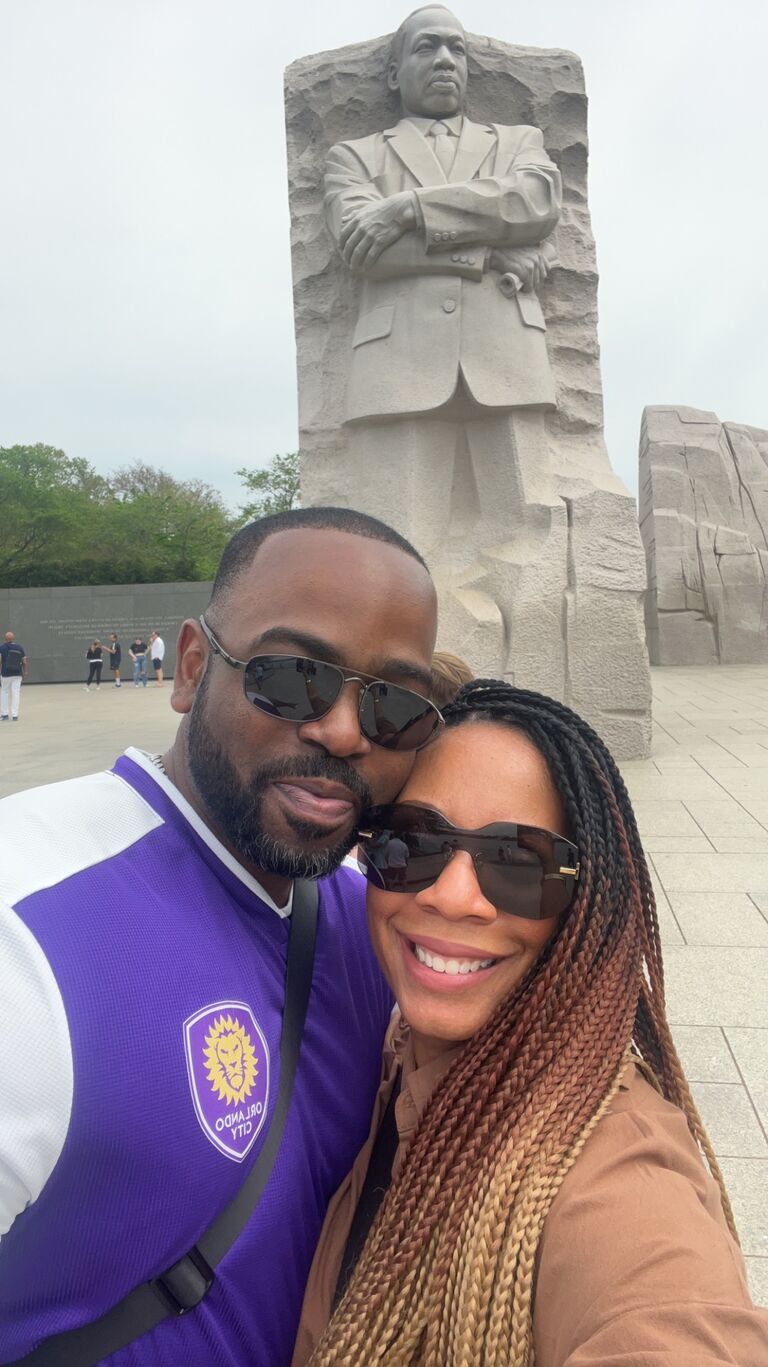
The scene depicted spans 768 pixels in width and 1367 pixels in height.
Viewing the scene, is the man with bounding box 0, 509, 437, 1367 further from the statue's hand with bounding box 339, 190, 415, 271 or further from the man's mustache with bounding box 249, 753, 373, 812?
the statue's hand with bounding box 339, 190, 415, 271

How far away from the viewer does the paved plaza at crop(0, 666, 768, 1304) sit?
6.56 ft

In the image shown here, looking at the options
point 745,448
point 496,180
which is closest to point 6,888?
point 496,180

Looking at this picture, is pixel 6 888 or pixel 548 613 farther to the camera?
pixel 548 613

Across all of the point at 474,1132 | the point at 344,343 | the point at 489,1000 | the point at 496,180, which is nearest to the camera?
the point at 474,1132

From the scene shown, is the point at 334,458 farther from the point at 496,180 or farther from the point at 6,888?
the point at 6,888

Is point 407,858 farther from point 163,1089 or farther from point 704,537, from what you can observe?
point 704,537

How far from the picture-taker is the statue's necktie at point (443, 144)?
230 inches

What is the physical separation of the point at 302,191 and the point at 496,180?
177 cm

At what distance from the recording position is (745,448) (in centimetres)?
1664

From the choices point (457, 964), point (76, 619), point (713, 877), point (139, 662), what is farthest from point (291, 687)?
point (76, 619)

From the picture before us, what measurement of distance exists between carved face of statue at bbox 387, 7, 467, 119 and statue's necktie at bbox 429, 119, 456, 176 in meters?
0.15

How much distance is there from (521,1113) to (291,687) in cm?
55

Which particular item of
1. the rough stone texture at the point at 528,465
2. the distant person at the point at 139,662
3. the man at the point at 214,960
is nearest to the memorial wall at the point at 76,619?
the distant person at the point at 139,662

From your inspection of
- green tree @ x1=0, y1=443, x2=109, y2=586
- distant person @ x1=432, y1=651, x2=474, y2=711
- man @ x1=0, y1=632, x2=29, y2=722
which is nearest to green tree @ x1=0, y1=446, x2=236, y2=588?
green tree @ x1=0, y1=443, x2=109, y2=586
